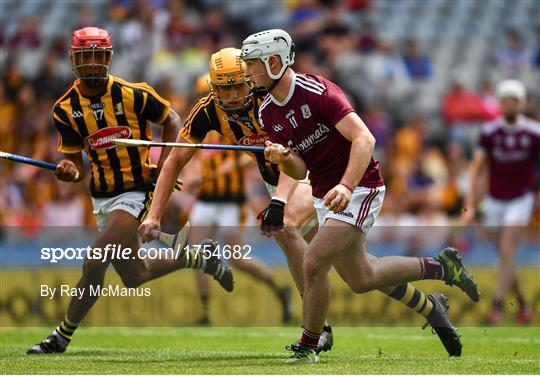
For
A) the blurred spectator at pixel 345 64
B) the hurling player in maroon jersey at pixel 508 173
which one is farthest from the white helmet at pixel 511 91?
the blurred spectator at pixel 345 64

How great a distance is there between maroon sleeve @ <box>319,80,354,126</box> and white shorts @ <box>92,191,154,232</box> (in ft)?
5.79

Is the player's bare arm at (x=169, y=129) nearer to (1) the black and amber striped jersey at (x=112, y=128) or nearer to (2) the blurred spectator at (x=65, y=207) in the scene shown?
(1) the black and amber striped jersey at (x=112, y=128)

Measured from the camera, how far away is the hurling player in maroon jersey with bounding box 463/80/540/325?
1131cm

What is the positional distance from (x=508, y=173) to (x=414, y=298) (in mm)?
3841

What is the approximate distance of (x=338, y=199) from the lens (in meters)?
6.89

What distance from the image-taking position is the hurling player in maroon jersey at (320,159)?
285 inches

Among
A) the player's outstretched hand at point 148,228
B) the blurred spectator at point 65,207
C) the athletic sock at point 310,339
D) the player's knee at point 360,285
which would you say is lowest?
the blurred spectator at point 65,207

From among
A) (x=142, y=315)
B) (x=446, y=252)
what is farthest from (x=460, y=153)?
(x=446, y=252)

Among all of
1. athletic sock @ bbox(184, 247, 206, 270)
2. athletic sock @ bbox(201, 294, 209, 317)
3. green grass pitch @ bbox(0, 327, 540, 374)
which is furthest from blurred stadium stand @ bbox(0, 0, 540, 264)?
athletic sock @ bbox(184, 247, 206, 270)

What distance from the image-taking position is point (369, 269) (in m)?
7.58

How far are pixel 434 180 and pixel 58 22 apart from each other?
664cm

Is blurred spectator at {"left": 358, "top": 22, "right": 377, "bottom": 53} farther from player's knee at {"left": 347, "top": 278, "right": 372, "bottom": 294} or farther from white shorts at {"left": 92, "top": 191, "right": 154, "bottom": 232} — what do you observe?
player's knee at {"left": 347, "top": 278, "right": 372, "bottom": 294}

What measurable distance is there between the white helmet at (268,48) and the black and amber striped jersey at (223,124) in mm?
897

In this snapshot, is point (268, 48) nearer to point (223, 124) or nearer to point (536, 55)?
point (223, 124)
